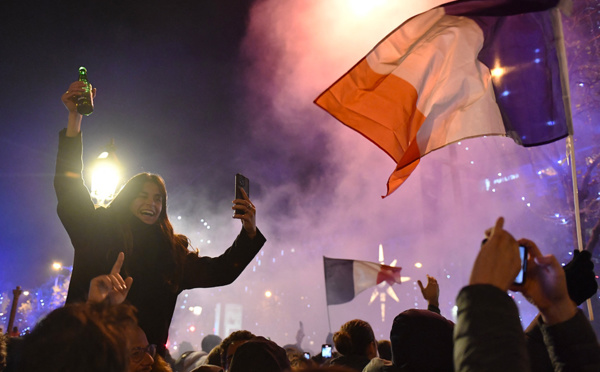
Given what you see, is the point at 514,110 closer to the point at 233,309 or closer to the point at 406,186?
the point at 406,186

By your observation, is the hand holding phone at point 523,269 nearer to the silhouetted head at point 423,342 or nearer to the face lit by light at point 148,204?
the silhouetted head at point 423,342

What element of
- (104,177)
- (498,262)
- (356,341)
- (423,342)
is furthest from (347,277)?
(498,262)

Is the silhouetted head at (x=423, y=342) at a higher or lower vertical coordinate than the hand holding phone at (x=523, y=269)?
lower

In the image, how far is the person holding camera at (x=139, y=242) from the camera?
246 cm

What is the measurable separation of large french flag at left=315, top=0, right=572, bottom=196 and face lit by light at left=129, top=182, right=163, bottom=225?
2.04m

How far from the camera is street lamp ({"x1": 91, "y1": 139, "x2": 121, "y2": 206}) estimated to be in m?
6.26

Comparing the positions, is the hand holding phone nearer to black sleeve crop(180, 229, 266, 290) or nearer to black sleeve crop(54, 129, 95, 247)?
black sleeve crop(180, 229, 266, 290)

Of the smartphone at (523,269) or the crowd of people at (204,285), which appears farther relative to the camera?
the smartphone at (523,269)

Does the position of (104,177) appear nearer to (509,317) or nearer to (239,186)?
(239,186)

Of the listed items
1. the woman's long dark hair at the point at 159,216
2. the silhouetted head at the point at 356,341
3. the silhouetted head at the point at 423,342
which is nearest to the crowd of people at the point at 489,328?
the silhouetted head at the point at 423,342

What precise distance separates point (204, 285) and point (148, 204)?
0.67m

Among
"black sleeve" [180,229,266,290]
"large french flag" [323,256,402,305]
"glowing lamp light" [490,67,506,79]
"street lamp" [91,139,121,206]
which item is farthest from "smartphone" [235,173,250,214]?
"large french flag" [323,256,402,305]

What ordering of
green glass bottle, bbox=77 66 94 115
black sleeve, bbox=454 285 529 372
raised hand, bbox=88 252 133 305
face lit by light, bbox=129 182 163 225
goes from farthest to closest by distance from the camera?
face lit by light, bbox=129 182 163 225 → green glass bottle, bbox=77 66 94 115 → raised hand, bbox=88 252 133 305 → black sleeve, bbox=454 285 529 372

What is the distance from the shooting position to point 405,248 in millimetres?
41531
